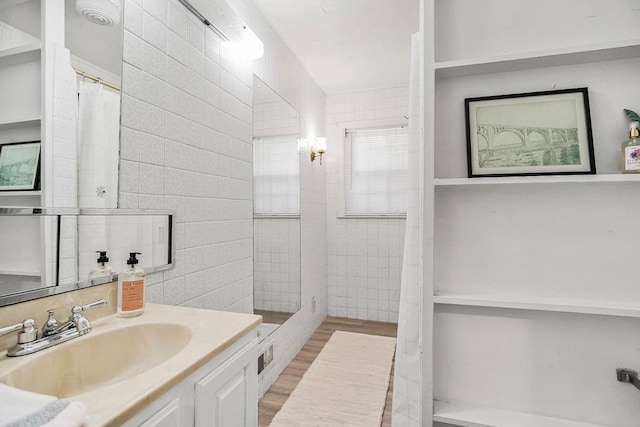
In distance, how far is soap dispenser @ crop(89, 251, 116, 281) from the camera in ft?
3.52

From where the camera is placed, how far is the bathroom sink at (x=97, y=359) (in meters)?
0.78

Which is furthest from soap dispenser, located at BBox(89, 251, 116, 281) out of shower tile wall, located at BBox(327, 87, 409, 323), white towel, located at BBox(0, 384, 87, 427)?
shower tile wall, located at BBox(327, 87, 409, 323)

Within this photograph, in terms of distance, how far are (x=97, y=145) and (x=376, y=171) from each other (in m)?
2.84

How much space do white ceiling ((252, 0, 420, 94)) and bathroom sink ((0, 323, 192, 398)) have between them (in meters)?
2.08

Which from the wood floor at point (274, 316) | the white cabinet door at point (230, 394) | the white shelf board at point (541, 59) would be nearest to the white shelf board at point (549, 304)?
the white cabinet door at point (230, 394)

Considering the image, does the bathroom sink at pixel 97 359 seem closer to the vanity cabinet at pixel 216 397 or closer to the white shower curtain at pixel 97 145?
the vanity cabinet at pixel 216 397

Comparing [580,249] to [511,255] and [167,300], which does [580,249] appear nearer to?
[511,255]

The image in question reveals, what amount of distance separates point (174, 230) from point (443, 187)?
113 centimetres

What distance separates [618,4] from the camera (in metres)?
1.09

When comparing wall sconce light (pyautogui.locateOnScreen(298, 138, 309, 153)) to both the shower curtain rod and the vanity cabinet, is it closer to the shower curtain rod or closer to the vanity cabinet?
the shower curtain rod

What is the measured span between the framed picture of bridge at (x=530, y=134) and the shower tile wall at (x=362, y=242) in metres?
2.34

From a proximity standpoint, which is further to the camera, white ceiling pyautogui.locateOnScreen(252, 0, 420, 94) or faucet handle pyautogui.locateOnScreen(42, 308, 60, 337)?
white ceiling pyautogui.locateOnScreen(252, 0, 420, 94)

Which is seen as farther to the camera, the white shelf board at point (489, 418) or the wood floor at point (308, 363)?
the wood floor at point (308, 363)

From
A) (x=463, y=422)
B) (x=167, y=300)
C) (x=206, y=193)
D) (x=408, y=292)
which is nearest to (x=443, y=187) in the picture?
(x=408, y=292)
